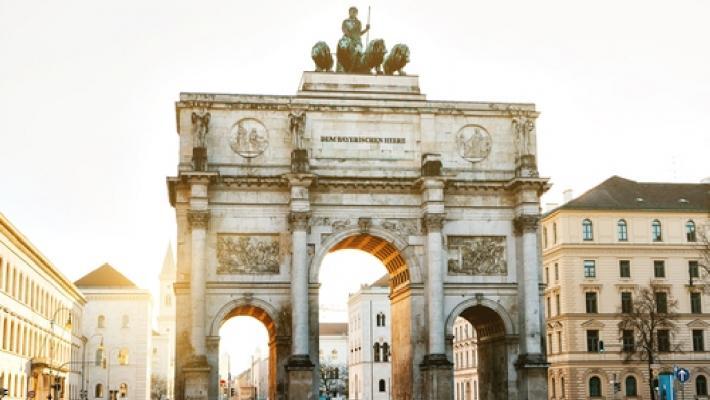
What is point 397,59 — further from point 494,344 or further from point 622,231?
point 622,231

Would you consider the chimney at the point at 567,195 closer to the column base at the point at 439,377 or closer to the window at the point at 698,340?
the window at the point at 698,340

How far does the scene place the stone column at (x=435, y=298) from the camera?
39656 mm

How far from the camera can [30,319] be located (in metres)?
57.0

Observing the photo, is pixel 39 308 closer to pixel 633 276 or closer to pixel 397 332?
pixel 397 332

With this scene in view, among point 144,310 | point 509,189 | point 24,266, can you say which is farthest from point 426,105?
point 144,310

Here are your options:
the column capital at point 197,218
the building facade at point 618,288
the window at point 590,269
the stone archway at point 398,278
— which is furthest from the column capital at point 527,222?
the window at point 590,269

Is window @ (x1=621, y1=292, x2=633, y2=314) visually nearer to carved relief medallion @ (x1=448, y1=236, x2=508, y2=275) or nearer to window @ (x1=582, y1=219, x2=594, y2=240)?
window @ (x1=582, y1=219, x2=594, y2=240)

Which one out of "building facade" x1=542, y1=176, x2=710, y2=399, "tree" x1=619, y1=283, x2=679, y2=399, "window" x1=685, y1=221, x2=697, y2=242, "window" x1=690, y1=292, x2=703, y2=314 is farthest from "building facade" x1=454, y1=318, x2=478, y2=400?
"window" x1=685, y1=221, x2=697, y2=242

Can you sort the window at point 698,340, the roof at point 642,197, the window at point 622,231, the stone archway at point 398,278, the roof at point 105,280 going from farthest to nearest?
the roof at point 105,280, the roof at point 642,197, the window at point 622,231, the window at point 698,340, the stone archway at point 398,278

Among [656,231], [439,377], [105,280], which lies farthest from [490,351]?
[105,280]

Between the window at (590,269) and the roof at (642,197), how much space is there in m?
3.44

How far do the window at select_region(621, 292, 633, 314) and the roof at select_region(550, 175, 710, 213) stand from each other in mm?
5556

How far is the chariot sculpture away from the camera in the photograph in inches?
1726

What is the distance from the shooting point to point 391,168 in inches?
1652
